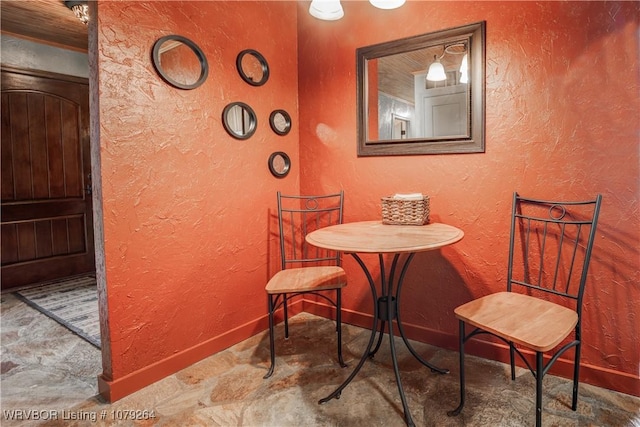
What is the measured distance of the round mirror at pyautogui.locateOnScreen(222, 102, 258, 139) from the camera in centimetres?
Answer: 238

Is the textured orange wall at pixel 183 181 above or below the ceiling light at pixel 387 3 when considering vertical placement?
below

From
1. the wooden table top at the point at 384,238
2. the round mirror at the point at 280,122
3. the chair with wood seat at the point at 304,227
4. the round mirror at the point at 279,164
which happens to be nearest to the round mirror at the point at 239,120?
→ the round mirror at the point at 280,122

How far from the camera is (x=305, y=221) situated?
2.94 metres

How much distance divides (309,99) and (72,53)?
10.1ft

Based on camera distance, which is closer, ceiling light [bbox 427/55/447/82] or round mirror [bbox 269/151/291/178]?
ceiling light [bbox 427/55/447/82]

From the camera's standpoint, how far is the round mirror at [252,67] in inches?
96.7

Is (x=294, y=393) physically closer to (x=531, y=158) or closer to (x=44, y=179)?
(x=531, y=158)

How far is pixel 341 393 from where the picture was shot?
74.7 inches

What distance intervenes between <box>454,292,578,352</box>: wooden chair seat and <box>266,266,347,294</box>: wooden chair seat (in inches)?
28.5

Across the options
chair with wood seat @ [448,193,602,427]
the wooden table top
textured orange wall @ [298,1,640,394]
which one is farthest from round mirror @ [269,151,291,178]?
chair with wood seat @ [448,193,602,427]

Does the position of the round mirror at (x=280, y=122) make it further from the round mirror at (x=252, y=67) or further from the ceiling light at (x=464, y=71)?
the ceiling light at (x=464, y=71)

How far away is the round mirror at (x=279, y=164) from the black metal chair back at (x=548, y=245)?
1.57m

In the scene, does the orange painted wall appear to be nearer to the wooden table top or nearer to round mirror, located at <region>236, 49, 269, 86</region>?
round mirror, located at <region>236, 49, 269, 86</region>

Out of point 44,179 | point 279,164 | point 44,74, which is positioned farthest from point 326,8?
point 44,179
